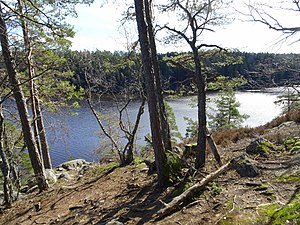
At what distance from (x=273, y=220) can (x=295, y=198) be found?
750 millimetres

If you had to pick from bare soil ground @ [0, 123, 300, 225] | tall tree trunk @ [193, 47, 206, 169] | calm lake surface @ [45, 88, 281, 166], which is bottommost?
calm lake surface @ [45, 88, 281, 166]

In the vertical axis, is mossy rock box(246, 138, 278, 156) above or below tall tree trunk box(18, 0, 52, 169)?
below

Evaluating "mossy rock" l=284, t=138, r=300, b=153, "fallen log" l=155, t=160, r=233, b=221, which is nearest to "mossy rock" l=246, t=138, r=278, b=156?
"mossy rock" l=284, t=138, r=300, b=153

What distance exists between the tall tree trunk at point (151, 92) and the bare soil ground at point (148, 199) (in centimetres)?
58

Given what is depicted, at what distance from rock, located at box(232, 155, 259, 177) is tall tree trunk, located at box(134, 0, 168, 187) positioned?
1.50 m

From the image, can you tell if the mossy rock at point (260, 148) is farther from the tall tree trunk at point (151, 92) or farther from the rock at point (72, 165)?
the rock at point (72, 165)

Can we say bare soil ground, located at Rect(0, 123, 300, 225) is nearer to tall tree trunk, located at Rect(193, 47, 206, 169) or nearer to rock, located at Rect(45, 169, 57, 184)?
tall tree trunk, located at Rect(193, 47, 206, 169)

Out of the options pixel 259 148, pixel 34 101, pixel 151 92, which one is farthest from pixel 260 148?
pixel 34 101

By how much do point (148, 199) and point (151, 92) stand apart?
2148 mm

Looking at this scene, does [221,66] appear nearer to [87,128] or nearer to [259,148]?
[259,148]

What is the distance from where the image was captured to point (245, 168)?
5.24m

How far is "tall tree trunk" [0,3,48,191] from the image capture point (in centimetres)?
608

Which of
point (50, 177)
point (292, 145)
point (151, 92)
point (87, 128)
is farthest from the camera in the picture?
point (87, 128)

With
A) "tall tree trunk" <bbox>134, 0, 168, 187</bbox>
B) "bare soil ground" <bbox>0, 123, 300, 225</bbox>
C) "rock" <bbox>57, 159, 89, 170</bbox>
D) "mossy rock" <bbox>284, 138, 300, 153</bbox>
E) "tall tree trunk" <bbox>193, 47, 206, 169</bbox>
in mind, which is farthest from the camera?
"rock" <bbox>57, 159, 89, 170</bbox>
